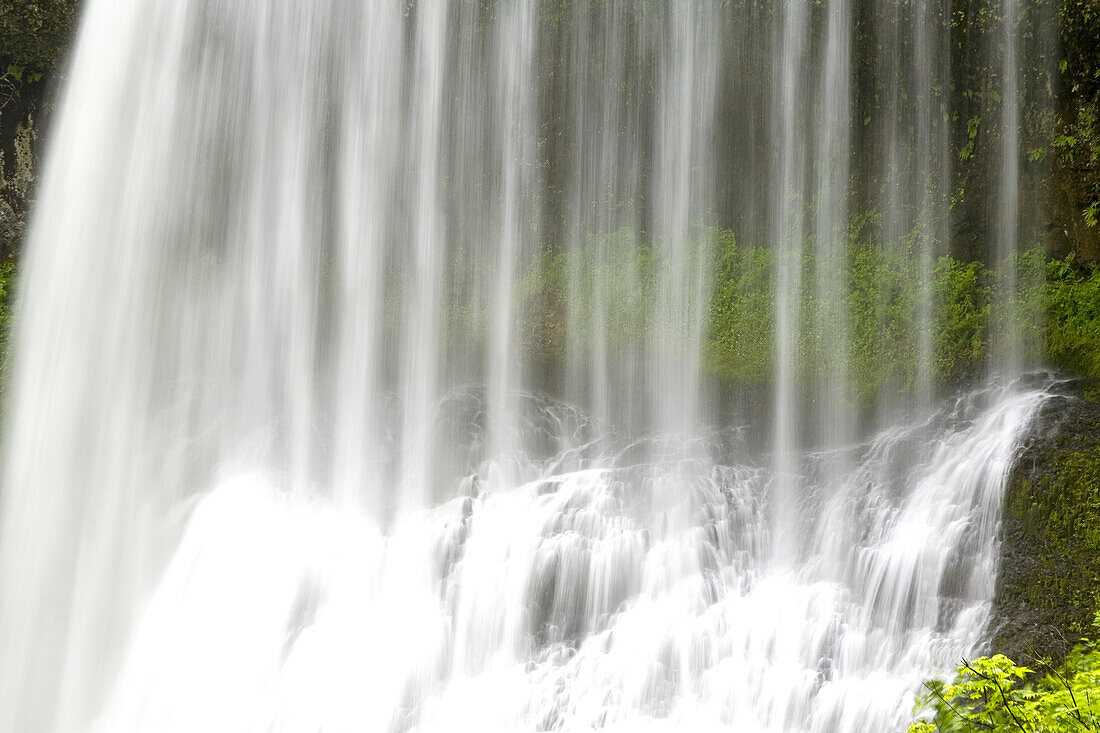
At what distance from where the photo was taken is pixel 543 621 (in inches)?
373

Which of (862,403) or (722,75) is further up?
(722,75)

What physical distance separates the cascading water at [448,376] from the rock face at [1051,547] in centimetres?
46

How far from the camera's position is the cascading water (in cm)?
944

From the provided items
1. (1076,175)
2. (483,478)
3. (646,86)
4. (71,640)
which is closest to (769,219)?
(646,86)

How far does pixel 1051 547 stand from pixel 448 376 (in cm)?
838

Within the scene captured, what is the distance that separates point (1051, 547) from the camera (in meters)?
7.88

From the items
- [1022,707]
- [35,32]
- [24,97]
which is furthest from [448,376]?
[1022,707]

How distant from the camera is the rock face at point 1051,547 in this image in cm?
744

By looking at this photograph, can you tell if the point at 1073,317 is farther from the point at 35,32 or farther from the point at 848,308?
the point at 35,32

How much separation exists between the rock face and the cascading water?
0.46 meters

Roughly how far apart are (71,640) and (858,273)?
1054 cm

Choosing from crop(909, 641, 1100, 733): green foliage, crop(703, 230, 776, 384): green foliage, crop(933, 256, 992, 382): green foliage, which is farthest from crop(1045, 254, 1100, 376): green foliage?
crop(909, 641, 1100, 733): green foliage

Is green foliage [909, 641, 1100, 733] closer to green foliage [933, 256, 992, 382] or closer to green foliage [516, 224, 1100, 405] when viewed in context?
green foliage [516, 224, 1100, 405]

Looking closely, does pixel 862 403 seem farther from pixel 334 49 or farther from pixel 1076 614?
pixel 334 49
